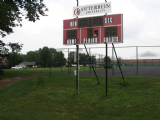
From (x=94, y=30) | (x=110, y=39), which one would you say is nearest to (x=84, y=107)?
(x=110, y=39)

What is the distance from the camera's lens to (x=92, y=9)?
407 inches

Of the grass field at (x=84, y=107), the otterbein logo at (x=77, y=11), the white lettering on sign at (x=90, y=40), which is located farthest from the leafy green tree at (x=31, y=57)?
the grass field at (x=84, y=107)

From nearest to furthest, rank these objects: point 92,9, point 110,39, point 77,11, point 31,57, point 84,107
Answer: point 84,107 → point 110,39 → point 92,9 → point 77,11 → point 31,57

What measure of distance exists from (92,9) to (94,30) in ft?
4.10

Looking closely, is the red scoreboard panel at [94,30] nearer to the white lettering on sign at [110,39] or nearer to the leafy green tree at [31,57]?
Result: the white lettering on sign at [110,39]

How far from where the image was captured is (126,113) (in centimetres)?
675

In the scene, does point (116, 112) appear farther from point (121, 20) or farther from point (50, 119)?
point (121, 20)

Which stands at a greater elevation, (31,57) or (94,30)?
(31,57)

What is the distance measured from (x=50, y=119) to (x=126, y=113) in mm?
2936

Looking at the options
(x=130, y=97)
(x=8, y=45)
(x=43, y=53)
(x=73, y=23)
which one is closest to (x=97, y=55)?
(x=8, y=45)

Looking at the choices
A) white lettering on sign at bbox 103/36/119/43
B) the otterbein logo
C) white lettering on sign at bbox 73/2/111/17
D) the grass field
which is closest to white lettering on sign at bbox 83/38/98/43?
white lettering on sign at bbox 103/36/119/43

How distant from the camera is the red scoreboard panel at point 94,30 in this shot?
9812 mm

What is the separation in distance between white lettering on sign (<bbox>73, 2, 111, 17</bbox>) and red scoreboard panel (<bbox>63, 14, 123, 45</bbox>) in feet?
1.14

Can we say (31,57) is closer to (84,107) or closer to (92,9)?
(92,9)
